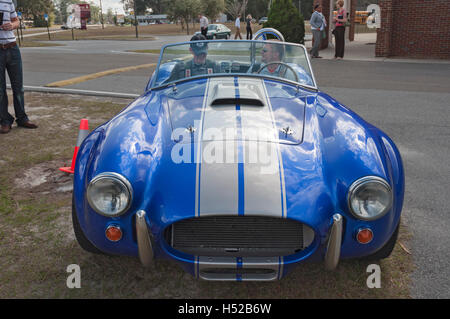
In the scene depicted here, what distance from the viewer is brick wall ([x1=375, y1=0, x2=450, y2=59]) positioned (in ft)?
44.7

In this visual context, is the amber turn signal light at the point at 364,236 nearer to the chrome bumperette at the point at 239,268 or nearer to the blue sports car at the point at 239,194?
the blue sports car at the point at 239,194

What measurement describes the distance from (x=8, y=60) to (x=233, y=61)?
3108 mm

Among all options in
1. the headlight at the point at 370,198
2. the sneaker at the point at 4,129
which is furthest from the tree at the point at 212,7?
the headlight at the point at 370,198

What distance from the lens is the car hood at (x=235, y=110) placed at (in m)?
2.54

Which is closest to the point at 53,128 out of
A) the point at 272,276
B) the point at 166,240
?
the point at 166,240

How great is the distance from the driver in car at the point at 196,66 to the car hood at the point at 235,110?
0.84 ft

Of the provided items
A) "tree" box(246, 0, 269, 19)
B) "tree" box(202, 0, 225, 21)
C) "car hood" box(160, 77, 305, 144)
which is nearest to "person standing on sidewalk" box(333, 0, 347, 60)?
"car hood" box(160, 77, 305, 144)

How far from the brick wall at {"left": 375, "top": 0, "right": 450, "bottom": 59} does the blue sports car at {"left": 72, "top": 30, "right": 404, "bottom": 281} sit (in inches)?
517

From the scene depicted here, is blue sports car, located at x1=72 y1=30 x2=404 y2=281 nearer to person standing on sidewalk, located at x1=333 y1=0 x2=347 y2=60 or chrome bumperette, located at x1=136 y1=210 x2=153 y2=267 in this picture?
chrome bumperette, located at x1=136 y1=210 x2=153 y2=267

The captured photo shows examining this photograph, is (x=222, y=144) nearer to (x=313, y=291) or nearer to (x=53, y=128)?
(x=313, y=291)

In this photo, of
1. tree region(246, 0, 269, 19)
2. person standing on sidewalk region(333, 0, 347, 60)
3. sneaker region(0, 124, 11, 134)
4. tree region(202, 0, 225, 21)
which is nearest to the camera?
sneaker region(0, 124, 11, 134)

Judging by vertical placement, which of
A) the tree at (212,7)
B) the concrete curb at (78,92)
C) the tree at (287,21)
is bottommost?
the concrete curb at (78,92)

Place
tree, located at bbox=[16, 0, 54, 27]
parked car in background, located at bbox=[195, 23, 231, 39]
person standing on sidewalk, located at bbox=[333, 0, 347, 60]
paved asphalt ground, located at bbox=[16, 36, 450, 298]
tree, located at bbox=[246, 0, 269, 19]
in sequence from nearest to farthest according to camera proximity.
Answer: paved asphalt ground, located at bbox=[16, 36, 450, 298] < person standing on sidewalk, located at bbox=[333, 0, 347, 60] < parked car in background, located at bbox=[195, 23, 231, 39] < tree, located at bbox=[16, 0, 54, 27] < tree, located at bbox=[246, 0, 269, 19]
